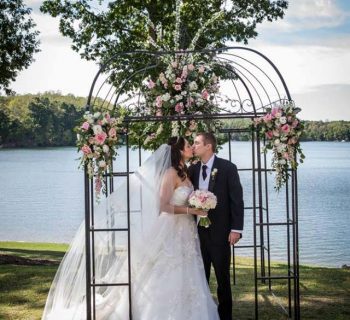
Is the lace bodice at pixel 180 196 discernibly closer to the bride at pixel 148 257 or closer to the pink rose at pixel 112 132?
the bride at pixel 148 257

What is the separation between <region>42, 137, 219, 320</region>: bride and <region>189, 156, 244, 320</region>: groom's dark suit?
0.14 meters

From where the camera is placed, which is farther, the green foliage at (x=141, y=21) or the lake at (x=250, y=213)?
the lake at (x=250, y=213)

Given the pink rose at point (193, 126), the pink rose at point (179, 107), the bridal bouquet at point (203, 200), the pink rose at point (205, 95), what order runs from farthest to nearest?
the pink rose at point (193, 126)
the pink rose at point (205, 95)
the pink rose at point (179, 107)
the bridal bouquet at point (203, 200)

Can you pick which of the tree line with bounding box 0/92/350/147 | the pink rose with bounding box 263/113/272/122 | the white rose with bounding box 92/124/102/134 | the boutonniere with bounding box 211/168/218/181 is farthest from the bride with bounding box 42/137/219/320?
the tree line with bounding box 0/92/350/147

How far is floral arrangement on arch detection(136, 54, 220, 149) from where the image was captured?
25.8ft

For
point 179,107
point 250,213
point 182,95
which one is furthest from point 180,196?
point 250,213

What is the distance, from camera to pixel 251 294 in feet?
27.0

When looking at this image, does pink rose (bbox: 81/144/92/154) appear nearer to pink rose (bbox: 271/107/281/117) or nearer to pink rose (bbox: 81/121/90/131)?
pink rose (bbox: 81/121/90/131)

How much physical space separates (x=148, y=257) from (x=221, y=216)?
885 mm

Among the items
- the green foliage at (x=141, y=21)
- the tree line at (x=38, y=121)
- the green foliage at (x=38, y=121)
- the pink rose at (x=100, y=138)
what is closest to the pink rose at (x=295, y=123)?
the pink rose at (x=100, y=138)

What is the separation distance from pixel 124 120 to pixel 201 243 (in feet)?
5.10

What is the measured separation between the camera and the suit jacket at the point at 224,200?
20.9ft

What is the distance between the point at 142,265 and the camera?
6457mm

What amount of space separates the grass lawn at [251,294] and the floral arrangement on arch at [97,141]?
2.08m
